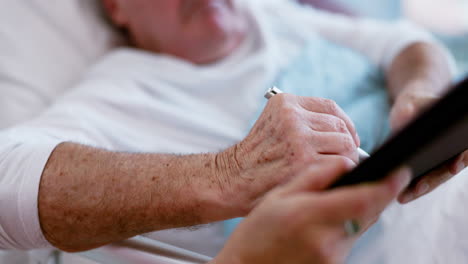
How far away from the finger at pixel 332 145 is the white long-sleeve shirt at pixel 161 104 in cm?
33

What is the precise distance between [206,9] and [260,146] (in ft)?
1.96

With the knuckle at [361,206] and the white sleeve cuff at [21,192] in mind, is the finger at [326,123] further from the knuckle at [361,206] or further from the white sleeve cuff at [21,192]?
the white sleeve cuff at [21,192]

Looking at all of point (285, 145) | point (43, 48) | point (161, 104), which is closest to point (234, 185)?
point (285, 145)

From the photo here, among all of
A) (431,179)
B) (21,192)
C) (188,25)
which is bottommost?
(21,192)

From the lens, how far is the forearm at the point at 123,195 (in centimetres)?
63

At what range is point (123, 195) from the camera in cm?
66

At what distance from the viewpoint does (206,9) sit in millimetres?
1101

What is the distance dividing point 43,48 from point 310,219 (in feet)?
3.19

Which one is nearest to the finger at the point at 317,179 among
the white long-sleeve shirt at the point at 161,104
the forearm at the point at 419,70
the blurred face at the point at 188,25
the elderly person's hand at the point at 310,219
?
the elderly person's hand at the point at 310,219

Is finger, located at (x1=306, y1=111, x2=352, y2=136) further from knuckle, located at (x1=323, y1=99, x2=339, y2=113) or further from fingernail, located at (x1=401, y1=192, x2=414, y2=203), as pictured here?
fingernail, located at (x1=401, y1=192, x2=414, y2=203)

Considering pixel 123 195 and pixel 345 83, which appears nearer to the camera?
pixel 123 195

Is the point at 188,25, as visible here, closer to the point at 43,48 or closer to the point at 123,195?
the point at 43,48

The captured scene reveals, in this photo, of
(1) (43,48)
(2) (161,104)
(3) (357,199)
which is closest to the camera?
(3) (357,199)

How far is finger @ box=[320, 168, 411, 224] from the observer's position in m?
0.37
